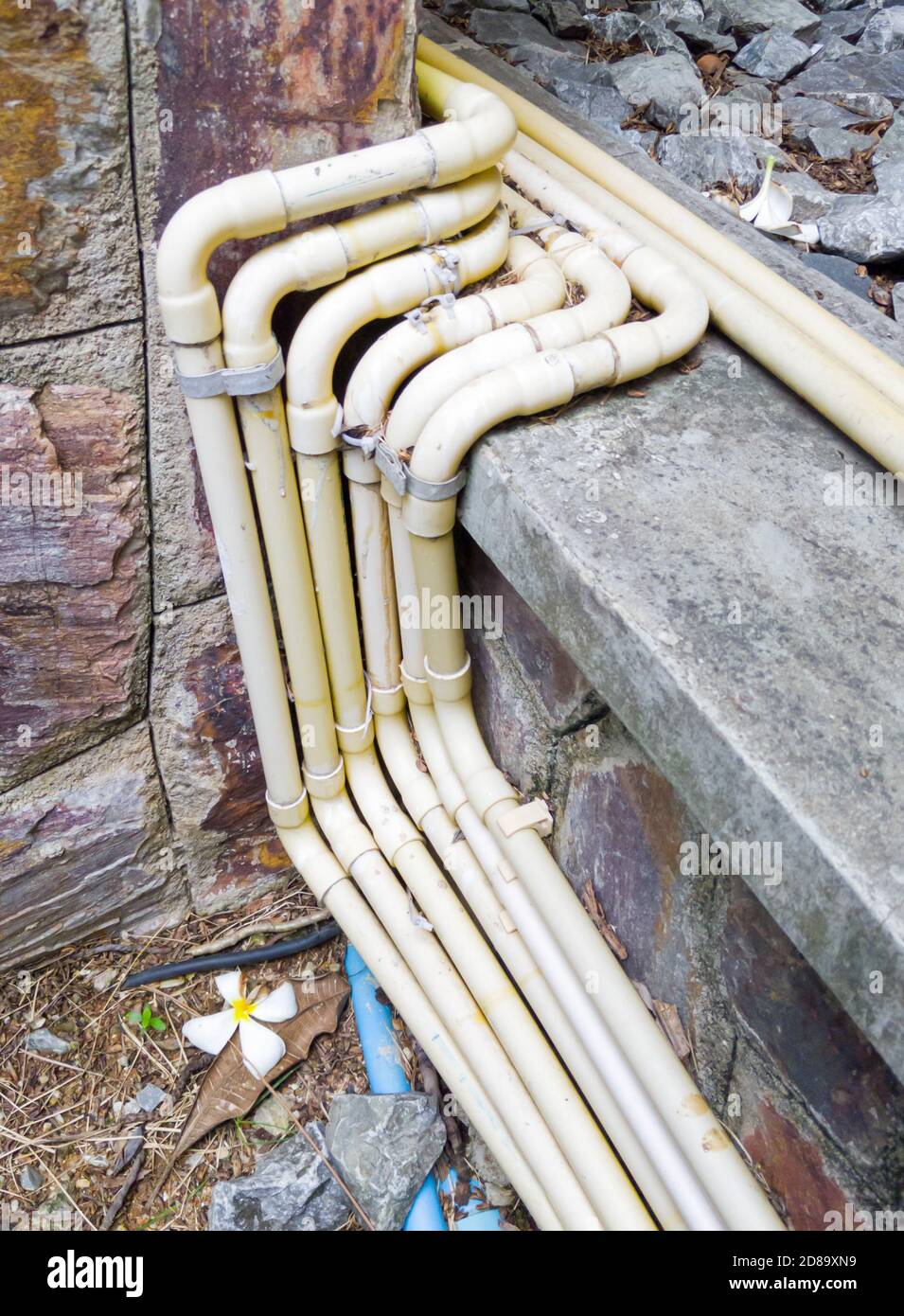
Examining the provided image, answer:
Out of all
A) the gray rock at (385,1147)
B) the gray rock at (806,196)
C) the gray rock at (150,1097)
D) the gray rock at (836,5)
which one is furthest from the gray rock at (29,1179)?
the gray rock at (836,5)

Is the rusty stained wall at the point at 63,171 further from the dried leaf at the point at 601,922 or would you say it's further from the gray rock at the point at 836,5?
the gray rock at the point at 836,5

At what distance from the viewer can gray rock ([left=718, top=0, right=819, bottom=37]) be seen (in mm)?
2789

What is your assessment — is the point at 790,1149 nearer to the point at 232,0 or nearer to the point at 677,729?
the point at 677,729

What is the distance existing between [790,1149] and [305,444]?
1.28 meters

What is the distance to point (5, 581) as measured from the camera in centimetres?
185

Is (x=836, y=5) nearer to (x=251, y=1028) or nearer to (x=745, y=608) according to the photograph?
(x=745, y=608)

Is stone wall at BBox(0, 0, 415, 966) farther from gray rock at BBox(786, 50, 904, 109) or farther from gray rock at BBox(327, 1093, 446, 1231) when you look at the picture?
gray rock at BBox(786, 50, 904, 109)

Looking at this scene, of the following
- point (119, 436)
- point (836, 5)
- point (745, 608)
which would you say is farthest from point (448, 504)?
point (836, 5)

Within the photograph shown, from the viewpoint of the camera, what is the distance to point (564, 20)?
2.83 m

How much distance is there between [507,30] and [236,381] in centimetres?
178

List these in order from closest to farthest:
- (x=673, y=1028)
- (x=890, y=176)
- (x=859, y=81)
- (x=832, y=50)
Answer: (x=673, y=1028) → (x=890, y=176) → (x=859, y=81) → (x=832, y=50)

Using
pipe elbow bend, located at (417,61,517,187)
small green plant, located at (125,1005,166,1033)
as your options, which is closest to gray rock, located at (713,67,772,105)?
pipe elbow bend, located at (417,61,517,187)

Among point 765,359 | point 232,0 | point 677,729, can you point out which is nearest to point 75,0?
point 232,0

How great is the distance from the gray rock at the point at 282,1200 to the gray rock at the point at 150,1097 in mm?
255
